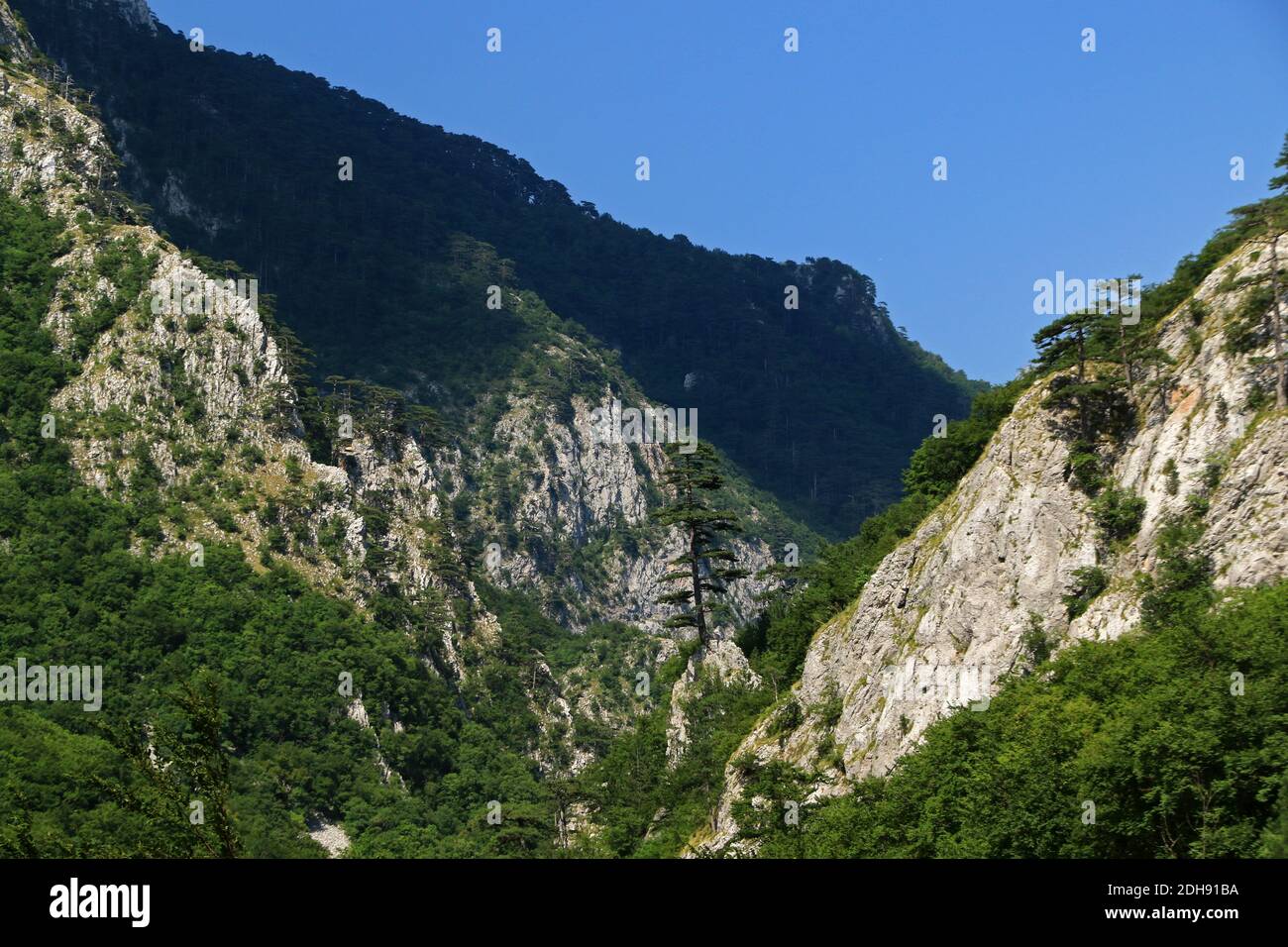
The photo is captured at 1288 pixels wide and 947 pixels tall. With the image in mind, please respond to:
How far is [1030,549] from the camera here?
167 feet

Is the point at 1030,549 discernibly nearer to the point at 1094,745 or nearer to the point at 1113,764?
the point at 1094,745

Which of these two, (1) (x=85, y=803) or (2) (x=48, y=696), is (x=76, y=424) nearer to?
(2) (x=48, y=696)

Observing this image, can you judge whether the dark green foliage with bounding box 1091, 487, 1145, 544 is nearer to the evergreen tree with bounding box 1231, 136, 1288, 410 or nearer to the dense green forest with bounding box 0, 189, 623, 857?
the evergreen tree with bounding box 1231, 136, 1288, 410

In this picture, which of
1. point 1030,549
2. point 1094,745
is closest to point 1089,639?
point 1030,549

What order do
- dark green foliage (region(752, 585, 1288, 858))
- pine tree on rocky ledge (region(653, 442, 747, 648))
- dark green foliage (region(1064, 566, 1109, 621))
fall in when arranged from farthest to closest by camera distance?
pine tree on rocky ledge (region(653, 442, 747, 648)) → dark green foliage (region(1064, 566, 1109, 621)) → dark green foliage (region(752, 585, 1288, 858))

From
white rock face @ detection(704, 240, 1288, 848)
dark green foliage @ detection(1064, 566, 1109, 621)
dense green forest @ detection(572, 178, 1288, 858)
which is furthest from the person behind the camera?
dark green foliage @ detection(1064, 566, 1109, 621)

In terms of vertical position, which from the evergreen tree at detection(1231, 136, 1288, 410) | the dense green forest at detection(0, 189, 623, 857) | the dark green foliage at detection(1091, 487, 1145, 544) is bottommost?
the dense green forest at detection(0, 189, 623, 857)

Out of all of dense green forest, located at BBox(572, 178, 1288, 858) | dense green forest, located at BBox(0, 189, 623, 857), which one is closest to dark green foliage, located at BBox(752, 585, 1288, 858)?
dense green forest, located at BBox(572, 178, 1288, 858)

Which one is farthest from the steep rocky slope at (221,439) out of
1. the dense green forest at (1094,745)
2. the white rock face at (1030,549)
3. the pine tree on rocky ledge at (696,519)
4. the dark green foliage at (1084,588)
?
the dark green foliage at (1084,588)

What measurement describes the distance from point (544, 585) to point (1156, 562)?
14797 cm

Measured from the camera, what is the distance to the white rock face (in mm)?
43469

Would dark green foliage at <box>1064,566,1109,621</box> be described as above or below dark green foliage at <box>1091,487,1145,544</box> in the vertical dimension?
below
